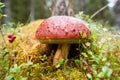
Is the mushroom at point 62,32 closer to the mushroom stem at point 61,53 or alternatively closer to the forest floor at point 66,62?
the mushroom stem at point 61,53

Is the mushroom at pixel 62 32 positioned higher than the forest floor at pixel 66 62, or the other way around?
the mushroom at pixel 62 32

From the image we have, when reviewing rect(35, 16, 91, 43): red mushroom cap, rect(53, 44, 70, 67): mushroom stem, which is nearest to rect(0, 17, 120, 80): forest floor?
rect(53, 44, 70, 67): mushroom stem

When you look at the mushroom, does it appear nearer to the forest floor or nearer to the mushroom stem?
the mushroom stem

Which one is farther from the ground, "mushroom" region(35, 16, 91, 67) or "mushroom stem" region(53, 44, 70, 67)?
"mushroom" region(35, 16, 91, 67)

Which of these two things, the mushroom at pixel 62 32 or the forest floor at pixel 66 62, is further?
the forest floor at pixel 66 62

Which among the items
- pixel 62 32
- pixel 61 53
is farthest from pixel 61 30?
pixel 61 53

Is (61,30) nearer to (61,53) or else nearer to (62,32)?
(62,32)

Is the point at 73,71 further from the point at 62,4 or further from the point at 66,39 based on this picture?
the point at 62,4

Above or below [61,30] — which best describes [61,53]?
below

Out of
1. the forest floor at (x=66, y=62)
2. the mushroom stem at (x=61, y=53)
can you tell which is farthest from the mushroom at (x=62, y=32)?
the forest floor at (x=66, y=62)
